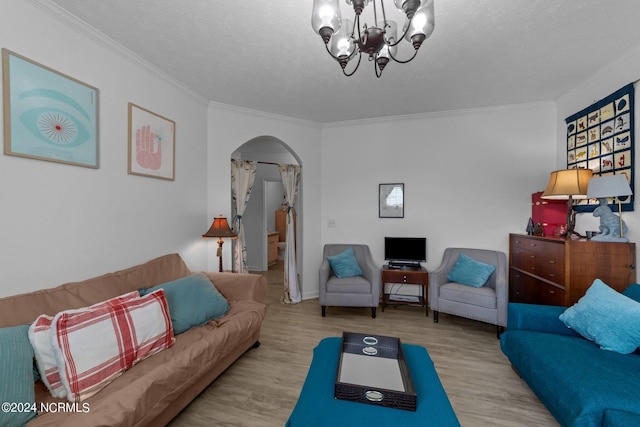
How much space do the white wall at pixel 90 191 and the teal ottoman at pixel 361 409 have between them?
1872 millimetres

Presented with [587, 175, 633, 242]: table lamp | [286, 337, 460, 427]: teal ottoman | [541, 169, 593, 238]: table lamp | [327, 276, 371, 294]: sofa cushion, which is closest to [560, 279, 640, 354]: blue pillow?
[587, 175, 633, 242]: table lamp

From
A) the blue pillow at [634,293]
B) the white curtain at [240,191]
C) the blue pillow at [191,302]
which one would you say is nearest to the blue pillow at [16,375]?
the blue pillow at [191,302]

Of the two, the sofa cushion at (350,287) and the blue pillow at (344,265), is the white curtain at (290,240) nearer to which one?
the blue pillow at (344,265)

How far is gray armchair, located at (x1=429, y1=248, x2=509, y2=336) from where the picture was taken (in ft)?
9.38

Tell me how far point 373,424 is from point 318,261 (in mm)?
3124

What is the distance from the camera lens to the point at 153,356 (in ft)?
5.41

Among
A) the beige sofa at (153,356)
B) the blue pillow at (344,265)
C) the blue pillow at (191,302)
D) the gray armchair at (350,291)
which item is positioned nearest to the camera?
the beige sofa at (153,356)

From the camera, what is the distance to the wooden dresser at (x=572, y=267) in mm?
2232

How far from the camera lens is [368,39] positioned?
1.35 metres

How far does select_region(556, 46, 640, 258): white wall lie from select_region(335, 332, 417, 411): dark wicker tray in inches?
96.4

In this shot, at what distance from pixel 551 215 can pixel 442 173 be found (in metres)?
1.32

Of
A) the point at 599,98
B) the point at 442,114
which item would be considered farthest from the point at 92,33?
the point at 599,98

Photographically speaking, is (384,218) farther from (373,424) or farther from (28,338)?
(28,338)

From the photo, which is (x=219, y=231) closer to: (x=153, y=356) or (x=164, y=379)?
(x=153, y=356)
